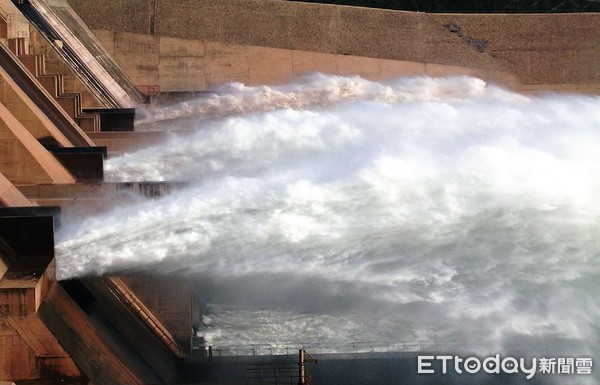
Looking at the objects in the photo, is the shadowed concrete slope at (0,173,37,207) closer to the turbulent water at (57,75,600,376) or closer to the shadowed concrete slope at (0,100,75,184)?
the turbulent water at (57,75,600,376)

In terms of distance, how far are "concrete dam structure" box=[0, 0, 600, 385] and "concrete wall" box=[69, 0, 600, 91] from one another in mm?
51

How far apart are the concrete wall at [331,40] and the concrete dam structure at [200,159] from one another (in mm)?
51

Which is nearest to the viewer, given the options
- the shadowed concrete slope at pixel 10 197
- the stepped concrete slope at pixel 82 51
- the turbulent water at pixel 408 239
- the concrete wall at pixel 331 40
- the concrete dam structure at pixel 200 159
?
the shadowed concrete slope at pixel 10 197

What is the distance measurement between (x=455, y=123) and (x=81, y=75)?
9063 millimetres

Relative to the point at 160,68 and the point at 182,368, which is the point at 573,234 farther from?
the point at 160,68

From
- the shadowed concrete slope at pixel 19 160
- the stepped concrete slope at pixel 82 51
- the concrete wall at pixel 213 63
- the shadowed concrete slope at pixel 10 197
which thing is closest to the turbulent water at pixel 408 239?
the shadowed concrete slope at pixel 10 197

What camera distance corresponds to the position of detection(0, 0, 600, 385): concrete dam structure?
55.4 ft

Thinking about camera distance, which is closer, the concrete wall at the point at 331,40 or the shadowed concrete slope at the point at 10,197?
the shadowed concrete slope at the point at 10,197

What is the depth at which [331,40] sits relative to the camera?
1414 inches

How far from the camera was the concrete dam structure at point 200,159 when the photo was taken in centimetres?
1689

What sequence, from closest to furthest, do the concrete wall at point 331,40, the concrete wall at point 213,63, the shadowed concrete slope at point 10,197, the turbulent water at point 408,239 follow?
the shadowed concrete slope at point 10,197 → the turbulent water at point 408,239 → the concrete wall at point 213,63 → the concrete wall at point 331,40

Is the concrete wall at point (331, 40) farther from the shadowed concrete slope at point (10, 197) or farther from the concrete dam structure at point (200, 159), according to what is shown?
the shadowed concrete slope at point (10, 197)

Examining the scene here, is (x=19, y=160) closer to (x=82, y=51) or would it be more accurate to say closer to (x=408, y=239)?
(x=408, y=239)

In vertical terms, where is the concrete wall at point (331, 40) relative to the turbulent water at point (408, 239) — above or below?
above
